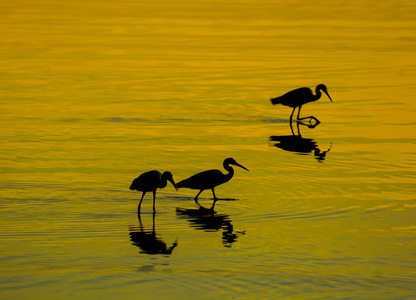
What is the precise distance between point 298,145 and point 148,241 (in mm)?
9763


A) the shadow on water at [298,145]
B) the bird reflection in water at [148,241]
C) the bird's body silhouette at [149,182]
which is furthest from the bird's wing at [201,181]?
the shadow on water at [298,145]

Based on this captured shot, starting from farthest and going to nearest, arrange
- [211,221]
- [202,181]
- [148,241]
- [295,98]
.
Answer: [295,98] → [202,181] → [211,221] → [148,241]

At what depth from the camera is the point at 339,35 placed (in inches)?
1907

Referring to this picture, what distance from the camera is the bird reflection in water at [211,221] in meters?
15.6

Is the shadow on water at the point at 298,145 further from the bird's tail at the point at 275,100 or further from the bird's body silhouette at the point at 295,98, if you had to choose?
the bird's tail at the point at 275,100

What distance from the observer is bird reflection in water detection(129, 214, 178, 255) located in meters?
14.7

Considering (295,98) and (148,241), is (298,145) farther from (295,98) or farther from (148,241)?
(148,241)

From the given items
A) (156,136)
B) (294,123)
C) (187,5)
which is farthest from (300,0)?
(156,136)

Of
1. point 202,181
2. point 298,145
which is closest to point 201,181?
point 202,181

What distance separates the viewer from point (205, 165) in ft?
69.0

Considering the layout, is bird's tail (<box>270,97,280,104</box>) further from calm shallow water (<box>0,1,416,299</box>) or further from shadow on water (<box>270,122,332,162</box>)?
shadow on water (<box>270,122,332,162</box>)

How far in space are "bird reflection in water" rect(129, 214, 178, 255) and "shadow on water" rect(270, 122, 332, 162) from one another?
23.4 feet

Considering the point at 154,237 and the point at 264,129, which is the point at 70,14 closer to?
the point at 264,129

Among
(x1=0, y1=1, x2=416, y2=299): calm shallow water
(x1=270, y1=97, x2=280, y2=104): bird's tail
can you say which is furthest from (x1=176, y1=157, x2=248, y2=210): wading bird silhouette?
(x1=270, y1=97, x2=280, y2=104): bird's tail
